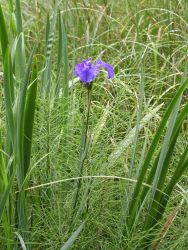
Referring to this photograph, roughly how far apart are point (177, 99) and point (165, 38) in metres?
1.09

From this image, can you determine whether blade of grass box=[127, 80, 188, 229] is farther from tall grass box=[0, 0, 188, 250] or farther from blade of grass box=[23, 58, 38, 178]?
blade of grass box=[23, 58, 38, 178]

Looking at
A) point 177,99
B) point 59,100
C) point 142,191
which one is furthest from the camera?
point 59,100

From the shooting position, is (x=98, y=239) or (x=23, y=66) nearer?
(x=98, y=239)

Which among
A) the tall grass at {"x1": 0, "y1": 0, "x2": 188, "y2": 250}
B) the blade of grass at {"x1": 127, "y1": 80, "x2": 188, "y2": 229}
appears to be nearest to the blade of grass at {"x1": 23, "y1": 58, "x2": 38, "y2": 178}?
the tall grass at {"x1": 0, "y1": 0, "x2": 188, "y2": 250}

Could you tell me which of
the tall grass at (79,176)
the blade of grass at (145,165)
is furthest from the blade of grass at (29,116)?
the blade of grass at (145,165)

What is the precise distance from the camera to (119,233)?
1.39 metres

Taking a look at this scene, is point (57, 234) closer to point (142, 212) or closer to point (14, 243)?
point (14, 243)

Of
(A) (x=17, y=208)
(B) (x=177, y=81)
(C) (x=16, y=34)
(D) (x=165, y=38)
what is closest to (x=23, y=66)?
(C) (x=16, y=34)

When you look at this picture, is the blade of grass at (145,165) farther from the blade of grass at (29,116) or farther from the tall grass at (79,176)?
the blade of grass at (29,116)

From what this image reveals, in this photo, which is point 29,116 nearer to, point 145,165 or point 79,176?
point 79,176

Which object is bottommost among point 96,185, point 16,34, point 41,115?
point 96,185

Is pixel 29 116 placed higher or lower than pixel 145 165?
higher

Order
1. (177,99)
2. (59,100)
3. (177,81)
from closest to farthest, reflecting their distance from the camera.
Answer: (177,99)
(59,100)
(177,81)

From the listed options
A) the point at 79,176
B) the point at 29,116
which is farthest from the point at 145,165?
the point at 29,116
